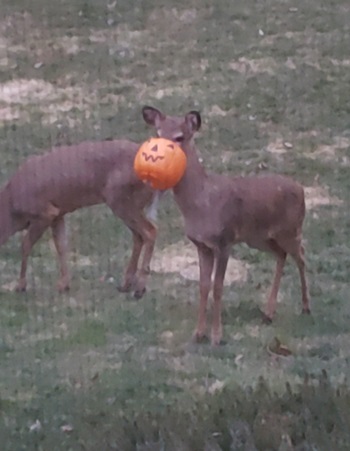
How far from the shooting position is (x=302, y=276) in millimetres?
7758

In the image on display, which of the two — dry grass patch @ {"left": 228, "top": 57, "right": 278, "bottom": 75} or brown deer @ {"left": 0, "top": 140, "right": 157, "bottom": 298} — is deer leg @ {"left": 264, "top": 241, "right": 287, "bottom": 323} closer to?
brown deer @ {"left": 0, "top": 140, "right": 157, "bottom": 298}

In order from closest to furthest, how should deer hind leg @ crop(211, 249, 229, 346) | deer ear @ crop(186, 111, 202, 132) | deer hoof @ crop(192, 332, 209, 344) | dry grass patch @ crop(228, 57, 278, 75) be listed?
deer ear @ crop(186, 111, 202, 132) → deer hind leg @ crop(211, 249, 229, 346) → deer hoof @ crop(192, 332, 209, 344) → dry grass patch @ crop(228, 57, 278, 75)

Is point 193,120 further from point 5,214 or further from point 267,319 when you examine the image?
point 5,214

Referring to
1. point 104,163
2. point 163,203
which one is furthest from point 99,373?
point 163,203

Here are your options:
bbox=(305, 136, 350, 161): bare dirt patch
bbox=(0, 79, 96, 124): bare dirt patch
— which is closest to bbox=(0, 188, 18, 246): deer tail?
bbox=(305, 136, 350, 161): bare dirt patch

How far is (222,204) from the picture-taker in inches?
281

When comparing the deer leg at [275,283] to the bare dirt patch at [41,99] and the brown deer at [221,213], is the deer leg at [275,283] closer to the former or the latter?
the brown deer at [221,213]

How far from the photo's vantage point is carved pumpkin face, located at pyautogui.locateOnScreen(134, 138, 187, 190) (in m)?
6.53

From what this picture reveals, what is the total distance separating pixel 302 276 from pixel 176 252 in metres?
1.92

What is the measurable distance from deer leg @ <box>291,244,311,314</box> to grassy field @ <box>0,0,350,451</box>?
0.30ft

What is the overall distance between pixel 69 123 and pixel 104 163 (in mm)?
5231

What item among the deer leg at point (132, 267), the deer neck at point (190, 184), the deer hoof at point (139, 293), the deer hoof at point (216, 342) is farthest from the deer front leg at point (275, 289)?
the deer leg at point (132, 267)

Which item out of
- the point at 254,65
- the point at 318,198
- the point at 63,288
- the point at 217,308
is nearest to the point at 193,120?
the point at 217,308

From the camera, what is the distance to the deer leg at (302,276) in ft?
25.3
